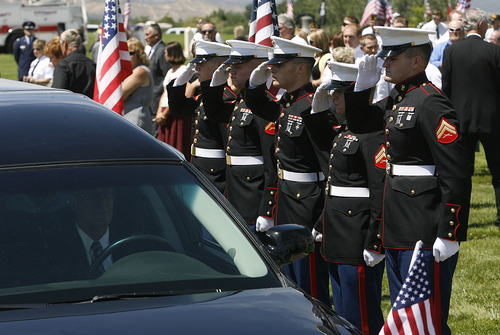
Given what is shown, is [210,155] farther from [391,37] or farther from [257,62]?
[391,37]

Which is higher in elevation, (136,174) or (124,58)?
(136,174)

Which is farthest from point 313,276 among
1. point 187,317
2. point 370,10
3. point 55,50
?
point 370,10

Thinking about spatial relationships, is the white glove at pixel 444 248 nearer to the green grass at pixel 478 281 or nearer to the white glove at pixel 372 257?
the white glove at pixel 372 257

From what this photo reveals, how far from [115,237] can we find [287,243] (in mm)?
702

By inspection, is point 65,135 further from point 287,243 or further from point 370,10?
point 370,10

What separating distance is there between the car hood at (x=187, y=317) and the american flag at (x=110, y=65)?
5331 mm

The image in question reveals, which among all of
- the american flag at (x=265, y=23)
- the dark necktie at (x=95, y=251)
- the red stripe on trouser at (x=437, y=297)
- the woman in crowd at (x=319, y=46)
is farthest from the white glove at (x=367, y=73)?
the woman in crowd at (x=319, y=46)

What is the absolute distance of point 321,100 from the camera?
17.7 feet

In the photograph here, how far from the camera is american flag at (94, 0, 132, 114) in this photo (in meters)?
8.14

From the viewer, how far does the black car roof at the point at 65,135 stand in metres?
3.30

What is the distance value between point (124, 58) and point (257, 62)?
8.80ft

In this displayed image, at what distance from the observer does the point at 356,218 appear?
5.17m

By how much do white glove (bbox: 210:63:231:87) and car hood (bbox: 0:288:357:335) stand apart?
3.81 meters

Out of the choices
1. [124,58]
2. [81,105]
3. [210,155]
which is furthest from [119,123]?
[124,58]
